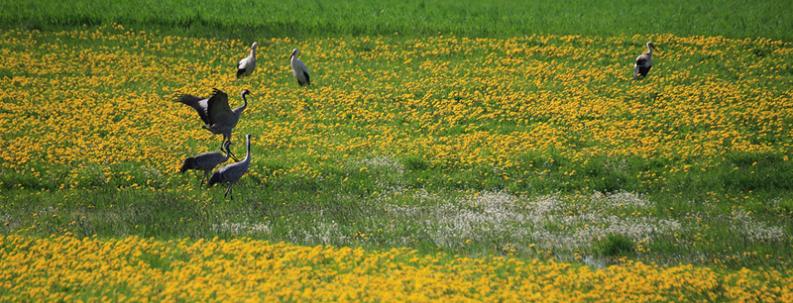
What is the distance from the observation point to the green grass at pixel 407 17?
35.5 metres

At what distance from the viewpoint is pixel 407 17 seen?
124 ft

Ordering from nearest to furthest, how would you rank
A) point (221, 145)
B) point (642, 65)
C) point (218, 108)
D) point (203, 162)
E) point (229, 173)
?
point (229, 173), point (203, 162), point (218, 108), point (221, 145), point (642, 65)

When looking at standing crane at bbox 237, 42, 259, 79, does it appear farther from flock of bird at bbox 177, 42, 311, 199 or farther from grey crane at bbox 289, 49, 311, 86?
flock of bird at bbox 177, 42, 311, 199

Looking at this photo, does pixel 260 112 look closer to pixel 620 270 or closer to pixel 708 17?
pixel 620 270

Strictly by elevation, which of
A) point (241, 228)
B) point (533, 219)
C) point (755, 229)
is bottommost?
point (241, 228)

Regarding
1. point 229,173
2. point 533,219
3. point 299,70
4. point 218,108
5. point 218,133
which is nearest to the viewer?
point 533,219

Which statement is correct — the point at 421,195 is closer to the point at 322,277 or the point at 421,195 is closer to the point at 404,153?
the point at 404,153

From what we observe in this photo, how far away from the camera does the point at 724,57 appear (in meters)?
31.7

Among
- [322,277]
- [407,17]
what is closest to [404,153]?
[322,277]

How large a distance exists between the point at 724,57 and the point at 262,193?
1849cm

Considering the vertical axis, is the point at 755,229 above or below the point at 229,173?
below

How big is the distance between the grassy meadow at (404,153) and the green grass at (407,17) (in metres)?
0.17

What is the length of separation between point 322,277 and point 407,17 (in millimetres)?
24739

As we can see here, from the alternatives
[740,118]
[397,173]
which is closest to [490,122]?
[397,173]
